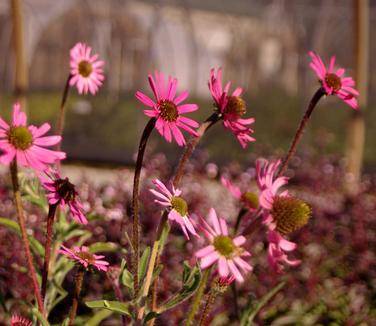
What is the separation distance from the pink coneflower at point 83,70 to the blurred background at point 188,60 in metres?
8.21

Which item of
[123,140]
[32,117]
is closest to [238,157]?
[123,140]

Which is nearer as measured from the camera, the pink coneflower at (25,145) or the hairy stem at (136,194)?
the pink coneflower at (25,145)

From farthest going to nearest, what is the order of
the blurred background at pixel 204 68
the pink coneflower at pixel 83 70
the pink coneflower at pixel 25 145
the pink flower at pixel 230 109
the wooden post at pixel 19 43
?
the blurred background at pixel 204 68 → the wooden post at pixel 19 43 → the pink coneflower at pixel 83 70 → the pink flower at pixel 230 109 → the pink coneflower at pixel 25 145

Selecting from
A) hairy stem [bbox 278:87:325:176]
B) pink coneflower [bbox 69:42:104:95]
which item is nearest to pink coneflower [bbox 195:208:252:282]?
hairy stem [bbox 278:87:325:176]

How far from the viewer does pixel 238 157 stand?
11.1 metres

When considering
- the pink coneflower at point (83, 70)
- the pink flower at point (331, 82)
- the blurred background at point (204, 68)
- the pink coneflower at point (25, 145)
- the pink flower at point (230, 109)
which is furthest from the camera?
the blurred background at point (204, 68)

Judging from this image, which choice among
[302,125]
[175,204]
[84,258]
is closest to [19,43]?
[302,125]

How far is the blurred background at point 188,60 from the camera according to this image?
37.9ft

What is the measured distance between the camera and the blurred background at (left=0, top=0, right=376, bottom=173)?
11.6m

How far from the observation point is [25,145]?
1.44 meters

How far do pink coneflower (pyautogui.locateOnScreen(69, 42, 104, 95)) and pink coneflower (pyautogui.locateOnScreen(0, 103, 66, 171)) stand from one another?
741 mm

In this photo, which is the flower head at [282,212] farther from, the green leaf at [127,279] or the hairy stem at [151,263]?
the green leaf at [127,279]

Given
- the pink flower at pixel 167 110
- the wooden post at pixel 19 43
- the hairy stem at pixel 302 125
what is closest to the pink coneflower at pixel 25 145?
the pink flower at pixel 167 110

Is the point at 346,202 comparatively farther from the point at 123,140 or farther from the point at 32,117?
the point at 32,117
